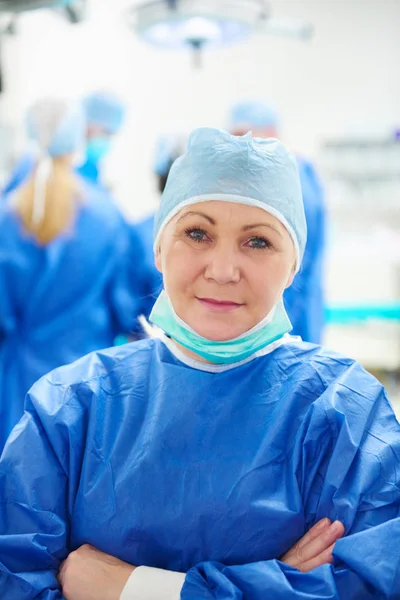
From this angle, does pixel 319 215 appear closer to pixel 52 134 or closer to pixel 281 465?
pixel 52 134

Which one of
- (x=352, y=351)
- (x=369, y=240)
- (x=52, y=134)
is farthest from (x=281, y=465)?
(x=369, y=240)

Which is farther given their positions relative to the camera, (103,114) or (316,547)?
(103,114)

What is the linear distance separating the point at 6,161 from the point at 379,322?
3016 millimetres

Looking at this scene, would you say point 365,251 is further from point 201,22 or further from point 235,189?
point 235,189

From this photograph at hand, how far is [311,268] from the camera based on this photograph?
2.68 meters

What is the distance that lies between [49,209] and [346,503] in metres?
1.71

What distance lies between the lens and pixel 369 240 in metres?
5.23

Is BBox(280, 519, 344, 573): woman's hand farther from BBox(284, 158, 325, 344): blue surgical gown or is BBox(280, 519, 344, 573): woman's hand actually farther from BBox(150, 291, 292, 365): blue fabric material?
BBox(284, 158, 325, 344): blue surgical gown

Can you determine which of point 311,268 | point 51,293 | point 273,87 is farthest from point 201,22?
point 273,87

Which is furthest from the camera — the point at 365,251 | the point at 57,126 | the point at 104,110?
the point at 365,251

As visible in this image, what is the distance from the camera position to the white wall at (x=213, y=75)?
19.5 ft

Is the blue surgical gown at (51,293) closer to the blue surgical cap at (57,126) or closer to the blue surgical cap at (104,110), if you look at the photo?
the blue surgical cap at (57,126)

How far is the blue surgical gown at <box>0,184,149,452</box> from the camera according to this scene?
2.55 meters

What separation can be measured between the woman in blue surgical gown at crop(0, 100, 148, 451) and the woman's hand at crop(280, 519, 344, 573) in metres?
1.62
